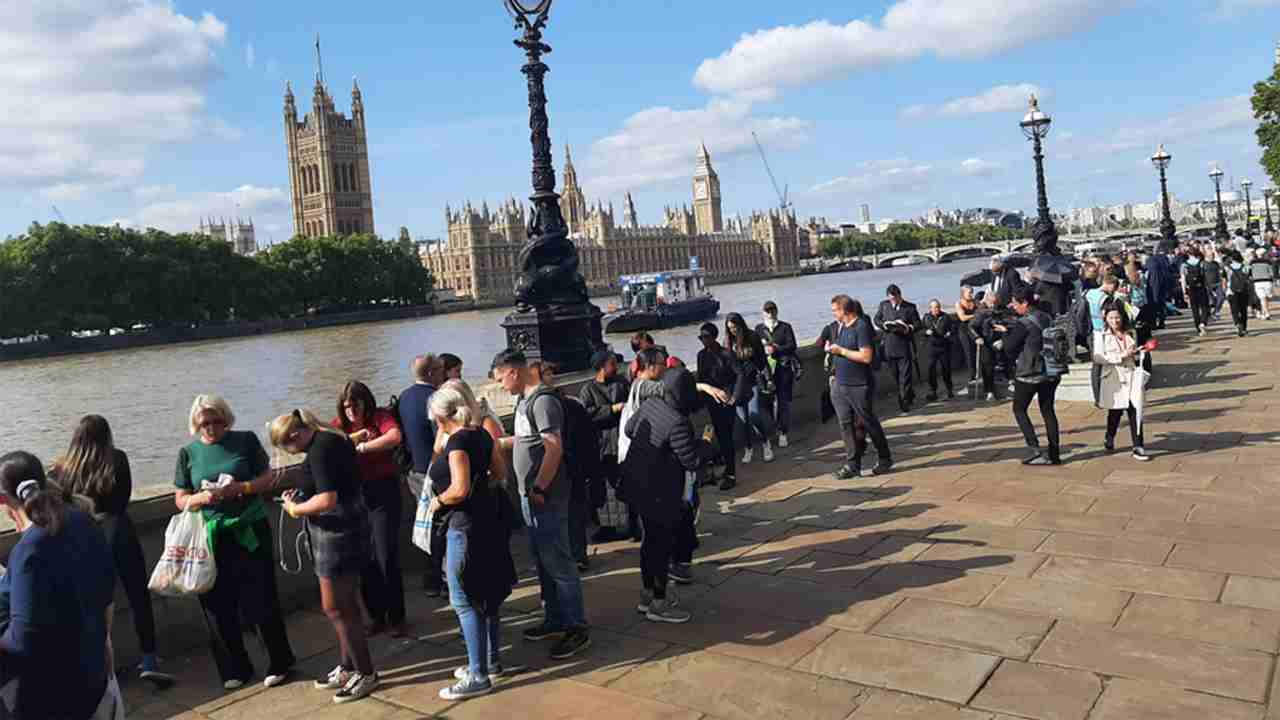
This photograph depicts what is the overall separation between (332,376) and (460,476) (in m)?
32.8

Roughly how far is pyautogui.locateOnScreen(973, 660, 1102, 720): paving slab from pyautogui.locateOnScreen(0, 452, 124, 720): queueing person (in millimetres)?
3071

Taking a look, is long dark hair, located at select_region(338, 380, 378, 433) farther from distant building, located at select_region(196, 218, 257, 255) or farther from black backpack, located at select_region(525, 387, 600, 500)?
distant building, located at select_region(196, 218, 257, 255)

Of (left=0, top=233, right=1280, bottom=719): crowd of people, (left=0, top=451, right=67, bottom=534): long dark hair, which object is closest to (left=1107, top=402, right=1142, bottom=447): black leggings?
(left=0, top=233, right=1280, bottom=719): crowd of people

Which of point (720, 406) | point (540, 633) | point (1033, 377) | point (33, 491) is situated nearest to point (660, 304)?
point (720, 406)

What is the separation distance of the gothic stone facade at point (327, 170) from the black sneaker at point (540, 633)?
438 feet

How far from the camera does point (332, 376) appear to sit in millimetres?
35094

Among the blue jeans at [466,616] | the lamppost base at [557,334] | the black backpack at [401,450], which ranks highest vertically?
the lamppost base at [557,334]

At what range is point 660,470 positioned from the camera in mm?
4758

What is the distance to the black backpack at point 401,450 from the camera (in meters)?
5.18

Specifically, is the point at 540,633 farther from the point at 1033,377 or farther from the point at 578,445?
the point at 1033,377

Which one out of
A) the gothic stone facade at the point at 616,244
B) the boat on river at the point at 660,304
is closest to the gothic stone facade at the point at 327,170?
the gothic stone facade at the point at 616,244

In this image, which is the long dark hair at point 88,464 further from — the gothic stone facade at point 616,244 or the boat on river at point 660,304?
the gothic stone facade at point 616,244

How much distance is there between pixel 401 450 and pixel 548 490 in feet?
4.17

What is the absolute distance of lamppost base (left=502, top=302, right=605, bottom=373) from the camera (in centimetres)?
842
